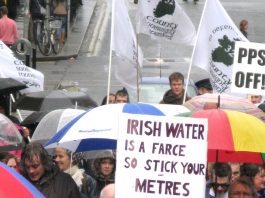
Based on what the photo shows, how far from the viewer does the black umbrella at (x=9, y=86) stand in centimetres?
1253

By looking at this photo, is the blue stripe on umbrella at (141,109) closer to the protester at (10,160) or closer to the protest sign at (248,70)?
the protester at (10,160)

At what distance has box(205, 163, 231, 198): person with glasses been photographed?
8609 millimetres

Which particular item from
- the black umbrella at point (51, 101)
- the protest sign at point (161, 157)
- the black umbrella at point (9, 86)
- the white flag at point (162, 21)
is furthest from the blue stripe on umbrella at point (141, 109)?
the black umbrella at point (51, 101)

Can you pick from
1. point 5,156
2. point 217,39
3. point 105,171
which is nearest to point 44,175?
point 5,156

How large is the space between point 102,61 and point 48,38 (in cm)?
152

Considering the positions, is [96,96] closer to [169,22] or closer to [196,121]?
[169,22]

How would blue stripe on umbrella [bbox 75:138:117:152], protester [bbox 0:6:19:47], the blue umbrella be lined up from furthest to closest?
protester [bbox 0:6:19:47] < blue stripe on umbrella [bbox 75:138:117:152] < the blue umbrella

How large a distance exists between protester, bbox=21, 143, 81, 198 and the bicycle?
1738 cm

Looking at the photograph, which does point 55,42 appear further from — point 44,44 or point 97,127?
point 97,127

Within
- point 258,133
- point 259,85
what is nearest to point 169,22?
point 259,85

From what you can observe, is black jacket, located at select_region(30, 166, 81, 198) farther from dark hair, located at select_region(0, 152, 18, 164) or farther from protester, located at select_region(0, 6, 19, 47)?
protester, located at select_region(0, 6, 19, 47)

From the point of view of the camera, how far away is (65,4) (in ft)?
90.6

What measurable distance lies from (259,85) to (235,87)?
26 centimetres

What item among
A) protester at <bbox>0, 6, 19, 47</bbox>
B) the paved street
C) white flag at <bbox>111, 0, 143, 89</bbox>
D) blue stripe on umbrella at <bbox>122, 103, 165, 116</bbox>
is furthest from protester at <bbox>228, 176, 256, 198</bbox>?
protester at <bbox>0, 6, 19, 47</bbox>
